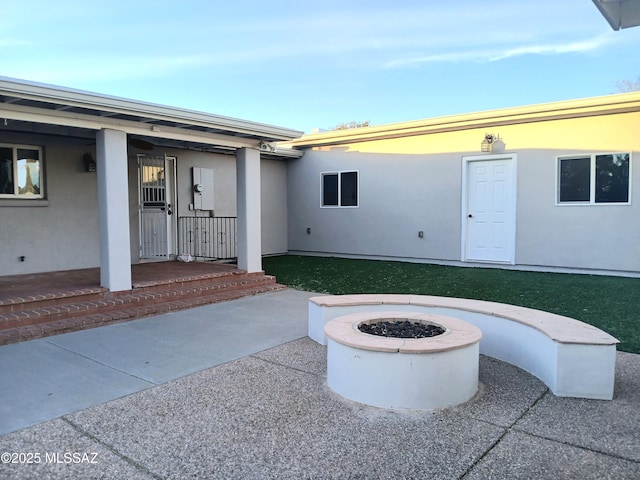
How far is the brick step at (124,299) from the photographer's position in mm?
5039

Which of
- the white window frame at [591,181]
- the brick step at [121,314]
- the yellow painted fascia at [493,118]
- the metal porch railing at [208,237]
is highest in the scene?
the yellow painted fascia at [493,118]

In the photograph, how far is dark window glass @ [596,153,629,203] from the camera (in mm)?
8195

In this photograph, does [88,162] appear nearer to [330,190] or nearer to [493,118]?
[330,190]

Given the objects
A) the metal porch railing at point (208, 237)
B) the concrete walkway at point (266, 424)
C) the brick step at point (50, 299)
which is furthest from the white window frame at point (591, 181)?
the brick step at point (50, 299)

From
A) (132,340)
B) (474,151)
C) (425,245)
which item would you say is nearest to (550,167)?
(474,151)

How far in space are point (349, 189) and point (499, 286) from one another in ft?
17.6

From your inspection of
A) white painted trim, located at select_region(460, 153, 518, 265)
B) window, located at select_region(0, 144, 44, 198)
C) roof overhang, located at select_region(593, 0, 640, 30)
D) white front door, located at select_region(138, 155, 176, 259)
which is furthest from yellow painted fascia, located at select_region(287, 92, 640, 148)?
window, located at select_region(0, 144, 44, 198)

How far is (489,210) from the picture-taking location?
9.69m

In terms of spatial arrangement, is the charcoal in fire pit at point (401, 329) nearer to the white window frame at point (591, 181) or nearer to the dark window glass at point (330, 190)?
the white window frame at point (591, 181)

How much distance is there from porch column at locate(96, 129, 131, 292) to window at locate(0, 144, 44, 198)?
2.07 m

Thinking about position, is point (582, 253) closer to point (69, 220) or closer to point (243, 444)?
point (243, 444)

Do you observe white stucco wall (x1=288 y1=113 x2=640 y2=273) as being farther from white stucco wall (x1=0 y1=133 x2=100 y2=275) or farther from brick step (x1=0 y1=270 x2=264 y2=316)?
white stucco wall (x1=0 y1=133 x2=100 y2=275)

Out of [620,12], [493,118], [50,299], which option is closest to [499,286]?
[493,118]

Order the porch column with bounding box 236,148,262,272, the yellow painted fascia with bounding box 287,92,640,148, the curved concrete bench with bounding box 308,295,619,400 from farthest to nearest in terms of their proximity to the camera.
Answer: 1. the yellow painted fascia with bounding box 287,92,640,148
2. the porch column with bounding box 236,148,262,272
3. the curved concrete bench with bounding box 308,295,619,400
